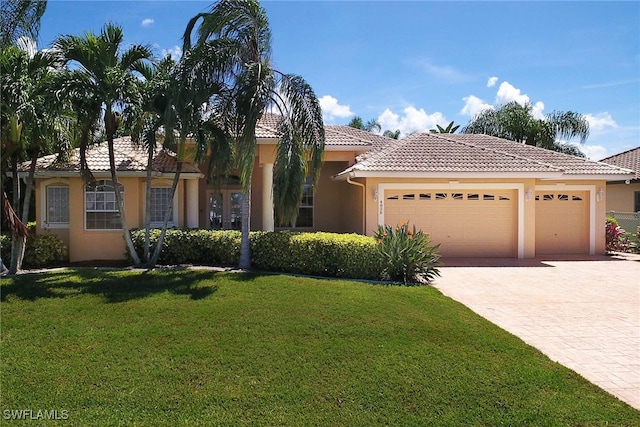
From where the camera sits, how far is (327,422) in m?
4.39

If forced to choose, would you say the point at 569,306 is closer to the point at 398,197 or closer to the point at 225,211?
the point at 398,197

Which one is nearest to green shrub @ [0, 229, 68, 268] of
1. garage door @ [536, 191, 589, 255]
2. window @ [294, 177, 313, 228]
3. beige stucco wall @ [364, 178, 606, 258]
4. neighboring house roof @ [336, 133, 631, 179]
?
window @ [294, 177, 313, 228]

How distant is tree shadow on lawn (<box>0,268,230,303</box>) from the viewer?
8695 millimetres

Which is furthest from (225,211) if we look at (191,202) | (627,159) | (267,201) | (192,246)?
(627,159)

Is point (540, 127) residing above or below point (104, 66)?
above

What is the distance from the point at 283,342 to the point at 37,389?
3.18 meters

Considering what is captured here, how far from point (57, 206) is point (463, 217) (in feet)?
48.0

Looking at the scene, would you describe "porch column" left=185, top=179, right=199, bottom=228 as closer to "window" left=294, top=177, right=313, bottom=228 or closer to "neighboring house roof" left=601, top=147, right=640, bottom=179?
"window" left=294, top=177, right=313, bottom=228

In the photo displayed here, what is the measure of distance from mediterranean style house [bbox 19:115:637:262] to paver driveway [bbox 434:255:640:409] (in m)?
1.71

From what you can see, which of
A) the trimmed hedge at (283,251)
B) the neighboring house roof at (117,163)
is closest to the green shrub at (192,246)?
the trimmed hedge at (283,251)

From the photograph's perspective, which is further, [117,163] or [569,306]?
[117,163]

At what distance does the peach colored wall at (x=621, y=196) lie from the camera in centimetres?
2283

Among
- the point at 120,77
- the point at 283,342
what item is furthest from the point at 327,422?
the point at 120,77

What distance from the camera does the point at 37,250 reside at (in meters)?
12.6
